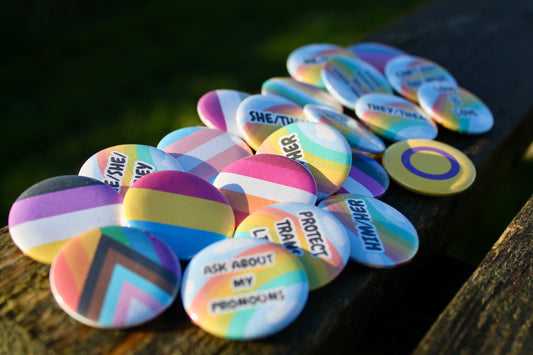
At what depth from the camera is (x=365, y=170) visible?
1305 mm

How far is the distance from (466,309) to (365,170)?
498 millimetres

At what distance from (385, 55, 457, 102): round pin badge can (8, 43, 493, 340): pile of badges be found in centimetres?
13

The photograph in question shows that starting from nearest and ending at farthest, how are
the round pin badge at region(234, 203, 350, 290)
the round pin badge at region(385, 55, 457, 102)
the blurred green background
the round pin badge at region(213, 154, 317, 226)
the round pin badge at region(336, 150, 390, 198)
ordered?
the round pin badge at region(234, 203, 350, 290)
the round pin badge at region(213, 154, 317, 226)
the round pin badge at region(336, 150, 390, 198)
the round pin badge at region(385, 55, 457, 102)
the blurred green background

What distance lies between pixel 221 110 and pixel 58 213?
61cm

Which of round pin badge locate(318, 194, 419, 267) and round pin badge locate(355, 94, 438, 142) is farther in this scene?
round pin badge locate(355, 94, 438, 142)

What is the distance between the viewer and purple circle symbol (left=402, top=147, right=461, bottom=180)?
4.23 ft

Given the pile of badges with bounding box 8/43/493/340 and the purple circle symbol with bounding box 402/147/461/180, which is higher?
the pile of badges with bounding box 8/43/493/340

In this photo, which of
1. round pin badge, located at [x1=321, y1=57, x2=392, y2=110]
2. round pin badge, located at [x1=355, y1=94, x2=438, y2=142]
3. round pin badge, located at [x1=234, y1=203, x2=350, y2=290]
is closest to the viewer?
round pin badge, located at [x1=234, y1=203, x2=350, y2=290]

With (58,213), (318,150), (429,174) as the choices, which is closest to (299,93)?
(318,150)

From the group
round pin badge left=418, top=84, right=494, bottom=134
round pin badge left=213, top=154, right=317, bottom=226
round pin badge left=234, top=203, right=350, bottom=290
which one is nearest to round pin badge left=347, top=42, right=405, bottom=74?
round pin badge left=418, top=84, right=494, bottom=134

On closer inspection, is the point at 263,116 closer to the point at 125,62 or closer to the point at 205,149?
the point at 205,149

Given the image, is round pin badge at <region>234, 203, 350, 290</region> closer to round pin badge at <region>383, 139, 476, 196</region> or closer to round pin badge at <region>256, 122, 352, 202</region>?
round pin badge at <region>256, 122, 352, 202</region>

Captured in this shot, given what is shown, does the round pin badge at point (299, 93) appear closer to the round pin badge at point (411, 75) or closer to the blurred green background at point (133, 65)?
the round pin badge at point (411, 75)

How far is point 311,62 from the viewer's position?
1781 millimetres
